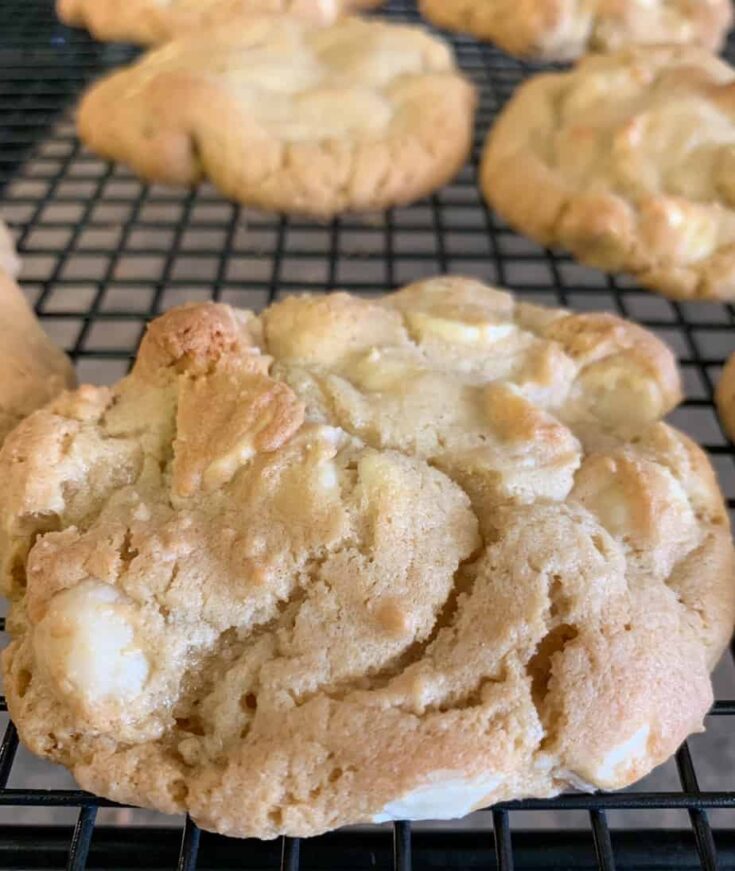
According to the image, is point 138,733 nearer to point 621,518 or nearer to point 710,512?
point 621,518

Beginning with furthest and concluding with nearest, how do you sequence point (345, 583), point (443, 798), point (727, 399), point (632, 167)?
point (632, 167)
point (727, 399)
point (345, 583)
point (443, 798)

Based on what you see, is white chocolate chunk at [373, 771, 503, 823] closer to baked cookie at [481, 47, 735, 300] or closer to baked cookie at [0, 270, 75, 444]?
baked cookie at [0, 270, 75, 444]

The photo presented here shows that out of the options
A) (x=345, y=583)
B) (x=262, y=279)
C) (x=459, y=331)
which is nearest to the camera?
(x=345, y=583)

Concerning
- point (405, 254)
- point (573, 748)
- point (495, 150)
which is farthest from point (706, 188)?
point (573, 748)

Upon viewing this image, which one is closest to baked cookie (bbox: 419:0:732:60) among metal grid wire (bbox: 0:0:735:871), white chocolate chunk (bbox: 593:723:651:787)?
metal grid wire (bbox: 0:0:735:871)

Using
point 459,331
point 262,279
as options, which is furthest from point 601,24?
point 459,331

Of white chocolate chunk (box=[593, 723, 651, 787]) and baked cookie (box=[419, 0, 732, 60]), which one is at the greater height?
baked cookie (box=[419, 0, 732, 60])

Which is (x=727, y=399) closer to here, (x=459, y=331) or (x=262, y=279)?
(x=459, y=331)
